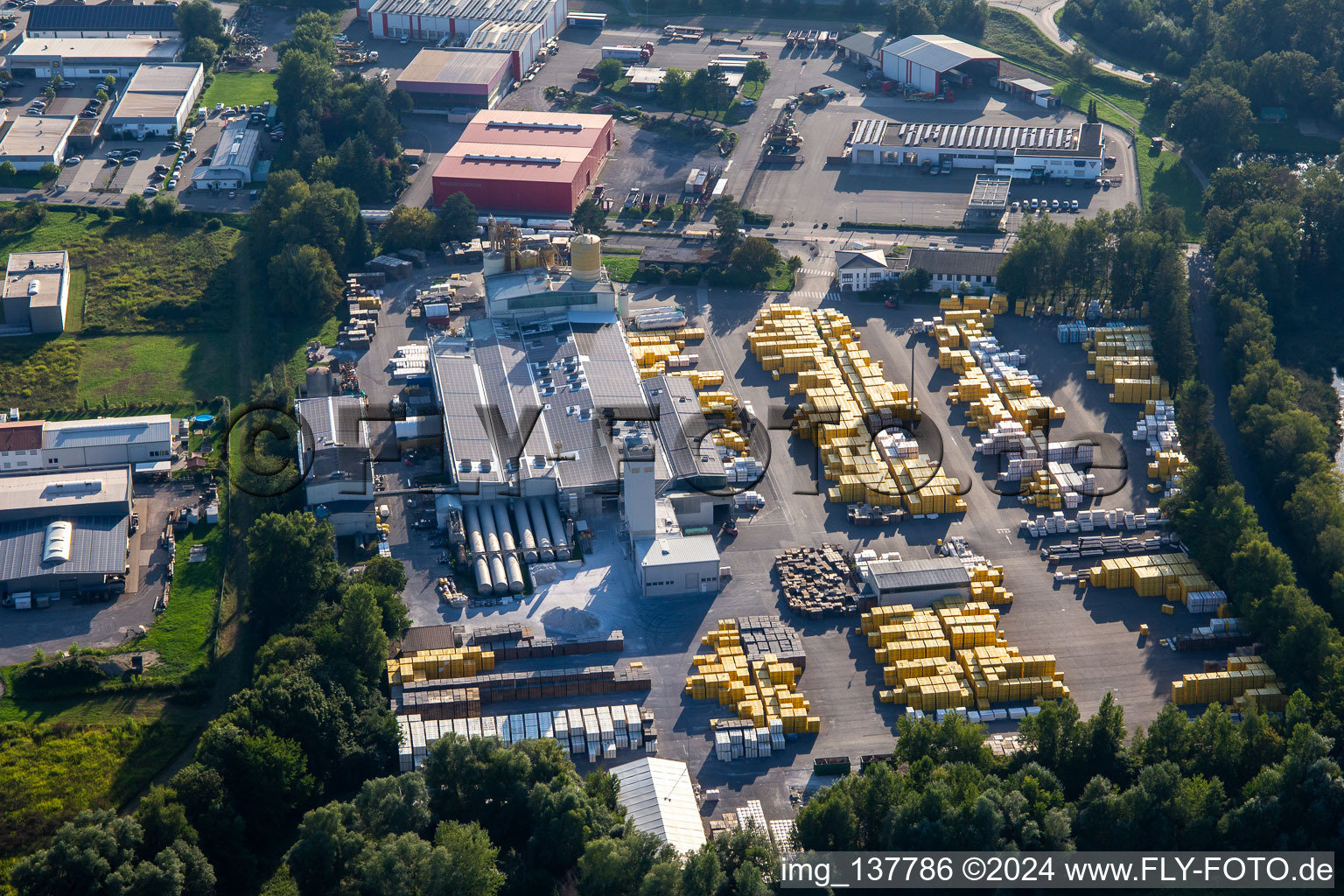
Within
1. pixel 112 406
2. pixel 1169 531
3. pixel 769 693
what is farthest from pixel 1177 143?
pixel 112 406

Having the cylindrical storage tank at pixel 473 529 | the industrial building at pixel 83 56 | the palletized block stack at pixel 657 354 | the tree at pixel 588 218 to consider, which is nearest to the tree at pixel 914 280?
the palletized block stack at pixel 657 354

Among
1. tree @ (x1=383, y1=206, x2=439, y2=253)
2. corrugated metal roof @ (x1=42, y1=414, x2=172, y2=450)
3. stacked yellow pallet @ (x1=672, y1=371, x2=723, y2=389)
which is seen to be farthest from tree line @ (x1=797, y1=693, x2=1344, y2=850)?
tree @ (x1=383, y1=206, x2=439, y2=253)

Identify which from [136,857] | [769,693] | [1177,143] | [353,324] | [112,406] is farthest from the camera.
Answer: [1177,143]

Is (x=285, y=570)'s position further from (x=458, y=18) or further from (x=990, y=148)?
(x=458, y=18)

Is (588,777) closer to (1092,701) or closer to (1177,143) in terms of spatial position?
(1092,701)

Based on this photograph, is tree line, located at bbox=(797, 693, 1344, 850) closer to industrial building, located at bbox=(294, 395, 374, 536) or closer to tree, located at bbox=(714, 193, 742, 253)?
industrial building, located at bbox=(294, 395, 374, 536)

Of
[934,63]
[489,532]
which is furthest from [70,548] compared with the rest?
[934,63]
